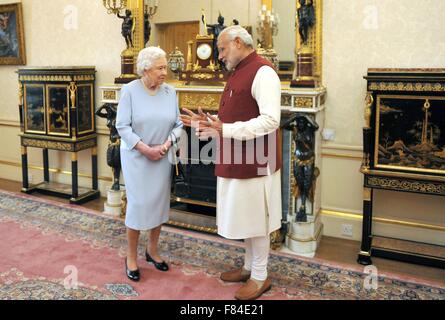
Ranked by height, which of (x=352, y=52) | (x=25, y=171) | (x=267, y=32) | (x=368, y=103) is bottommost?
(x=25, y=171)

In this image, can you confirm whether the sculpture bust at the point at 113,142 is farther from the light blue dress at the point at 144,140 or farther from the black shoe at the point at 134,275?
the black shoe at the point at 134,275

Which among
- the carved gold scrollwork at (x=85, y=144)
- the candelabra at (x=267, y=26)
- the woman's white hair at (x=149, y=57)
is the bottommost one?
the carved gold scrollwork at (x=85, y=144)

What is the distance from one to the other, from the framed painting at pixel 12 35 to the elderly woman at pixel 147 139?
3251 mm

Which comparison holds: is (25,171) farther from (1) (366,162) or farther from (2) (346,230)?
(1) (366,162)

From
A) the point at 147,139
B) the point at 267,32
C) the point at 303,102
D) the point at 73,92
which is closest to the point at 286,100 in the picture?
the point at 303,102

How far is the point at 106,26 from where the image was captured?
480 cm

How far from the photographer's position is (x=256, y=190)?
8.39 ft

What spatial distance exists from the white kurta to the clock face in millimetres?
1737

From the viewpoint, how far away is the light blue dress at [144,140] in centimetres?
280

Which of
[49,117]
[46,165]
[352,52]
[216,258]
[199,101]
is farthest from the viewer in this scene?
[46,165]

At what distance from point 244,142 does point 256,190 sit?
290mm

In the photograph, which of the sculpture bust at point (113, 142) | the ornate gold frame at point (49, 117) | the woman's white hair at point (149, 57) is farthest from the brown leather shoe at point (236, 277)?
the ornate gold frame at point (49, 117)

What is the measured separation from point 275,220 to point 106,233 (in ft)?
5.90

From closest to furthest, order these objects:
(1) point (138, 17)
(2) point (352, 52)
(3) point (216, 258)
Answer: (3) point (216, 258) → (2) point (352, 52) → (1) point (138, 17)
